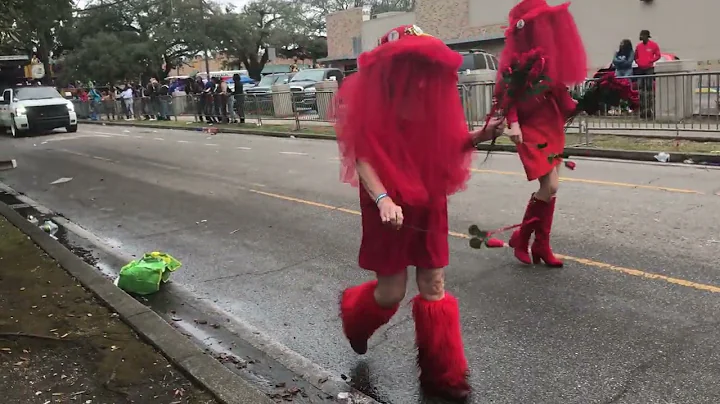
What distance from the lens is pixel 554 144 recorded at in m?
4.91

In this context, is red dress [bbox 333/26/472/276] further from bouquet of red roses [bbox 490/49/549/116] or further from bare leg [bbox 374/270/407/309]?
bouquet of red roses [bbox 490/49/549/116]

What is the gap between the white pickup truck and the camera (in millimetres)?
22672

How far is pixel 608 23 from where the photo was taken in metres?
23.6

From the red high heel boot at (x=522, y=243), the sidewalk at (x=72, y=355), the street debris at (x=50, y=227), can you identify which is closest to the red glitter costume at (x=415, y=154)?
the sidewalk at (x=72, y=355)

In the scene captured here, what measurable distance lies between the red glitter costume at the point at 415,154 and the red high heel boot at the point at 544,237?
207 centimetres

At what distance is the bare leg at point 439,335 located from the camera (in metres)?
3.32

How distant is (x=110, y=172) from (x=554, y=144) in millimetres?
10349

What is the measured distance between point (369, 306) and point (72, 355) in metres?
1.83

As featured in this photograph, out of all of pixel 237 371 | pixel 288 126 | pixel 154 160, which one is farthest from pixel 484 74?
pixel 237 371

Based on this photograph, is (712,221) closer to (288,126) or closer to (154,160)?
(154,160)

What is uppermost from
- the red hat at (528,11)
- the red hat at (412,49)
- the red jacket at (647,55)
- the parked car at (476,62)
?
the parked car at (476,62)

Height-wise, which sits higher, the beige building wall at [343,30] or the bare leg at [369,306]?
the beige building wall at [343,30]

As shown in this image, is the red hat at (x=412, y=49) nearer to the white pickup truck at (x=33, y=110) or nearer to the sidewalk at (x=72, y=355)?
the sidewalk at (x=72, y=355)

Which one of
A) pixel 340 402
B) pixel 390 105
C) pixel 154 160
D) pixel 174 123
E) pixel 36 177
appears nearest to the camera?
pixel 390 105
